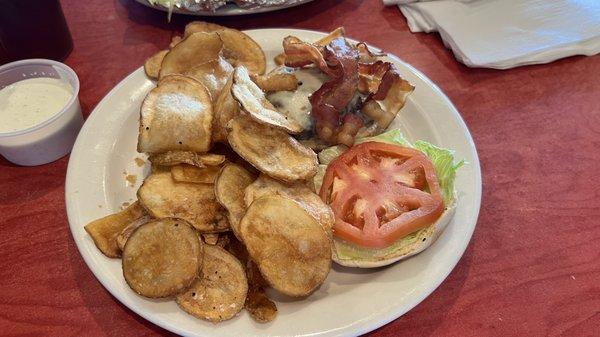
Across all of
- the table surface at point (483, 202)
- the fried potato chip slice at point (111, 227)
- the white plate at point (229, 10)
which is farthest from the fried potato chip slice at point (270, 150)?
the white plate at point (229, 10)

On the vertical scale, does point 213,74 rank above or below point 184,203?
above

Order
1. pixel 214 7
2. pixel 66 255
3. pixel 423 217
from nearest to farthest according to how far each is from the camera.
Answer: pixel 423 217, pixel 66 255, pixel 214 7

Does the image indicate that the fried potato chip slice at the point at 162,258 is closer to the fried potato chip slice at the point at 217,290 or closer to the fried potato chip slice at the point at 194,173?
the fried potato chip slice at the point at 217,290

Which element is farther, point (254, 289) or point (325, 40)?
point (325, 40)

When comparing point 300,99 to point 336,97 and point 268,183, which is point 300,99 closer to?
point 336,97

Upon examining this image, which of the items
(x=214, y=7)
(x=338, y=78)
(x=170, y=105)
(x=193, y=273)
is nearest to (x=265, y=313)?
(x=193, y=273)

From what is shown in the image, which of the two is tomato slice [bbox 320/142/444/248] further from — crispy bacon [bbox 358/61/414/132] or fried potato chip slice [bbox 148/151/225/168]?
fried potato chip slice [bbox 148/151/225/168]

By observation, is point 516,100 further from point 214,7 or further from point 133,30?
point 133,30

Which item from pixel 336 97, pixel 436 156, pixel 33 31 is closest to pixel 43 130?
pixel 33 31
